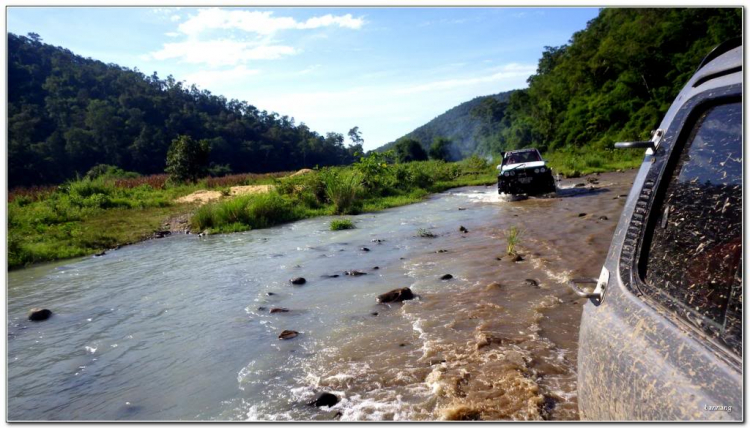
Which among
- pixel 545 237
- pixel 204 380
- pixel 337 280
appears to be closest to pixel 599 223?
pixel 545 237

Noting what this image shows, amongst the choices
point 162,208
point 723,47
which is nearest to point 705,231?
point 723,47

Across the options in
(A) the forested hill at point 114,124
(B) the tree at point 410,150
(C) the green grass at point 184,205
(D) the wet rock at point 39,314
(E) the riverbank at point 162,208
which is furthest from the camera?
(B) the tree at point 410,150

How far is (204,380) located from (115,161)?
206ft

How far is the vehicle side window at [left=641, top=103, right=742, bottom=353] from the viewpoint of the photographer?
4.12 ft

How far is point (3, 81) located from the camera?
3363 millimetres

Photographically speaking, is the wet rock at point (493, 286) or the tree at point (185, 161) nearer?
the wet rock at point (493, 286)

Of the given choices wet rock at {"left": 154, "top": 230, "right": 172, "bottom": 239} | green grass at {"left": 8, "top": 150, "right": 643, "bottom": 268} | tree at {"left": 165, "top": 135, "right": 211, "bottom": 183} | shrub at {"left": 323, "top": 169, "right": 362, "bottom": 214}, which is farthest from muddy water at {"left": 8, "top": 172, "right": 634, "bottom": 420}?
tree at {"left": 165, "top": 135, "right": 211, "bottom": 183}

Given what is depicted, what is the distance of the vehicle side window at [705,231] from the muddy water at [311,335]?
7.11ft

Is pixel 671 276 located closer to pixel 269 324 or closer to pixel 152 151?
pixel 269 324

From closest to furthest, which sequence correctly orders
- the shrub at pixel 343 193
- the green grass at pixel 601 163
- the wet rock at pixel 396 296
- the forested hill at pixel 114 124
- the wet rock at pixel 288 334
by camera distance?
the wet rock at pixel 288 334, the wet rock at pixel 396 296, the shrub at pixel 343 193, the green grass at pixel 601 163, the forested hill at pixel 114 124

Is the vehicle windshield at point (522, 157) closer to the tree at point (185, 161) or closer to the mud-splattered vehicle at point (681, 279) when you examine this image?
the mud-splattered vehicle at point (681, 279)

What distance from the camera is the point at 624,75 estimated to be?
46781mm

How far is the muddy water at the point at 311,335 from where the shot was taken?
12.5ft

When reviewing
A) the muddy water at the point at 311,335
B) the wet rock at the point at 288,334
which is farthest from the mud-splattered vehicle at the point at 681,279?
the wet rock at the point at 288,334
